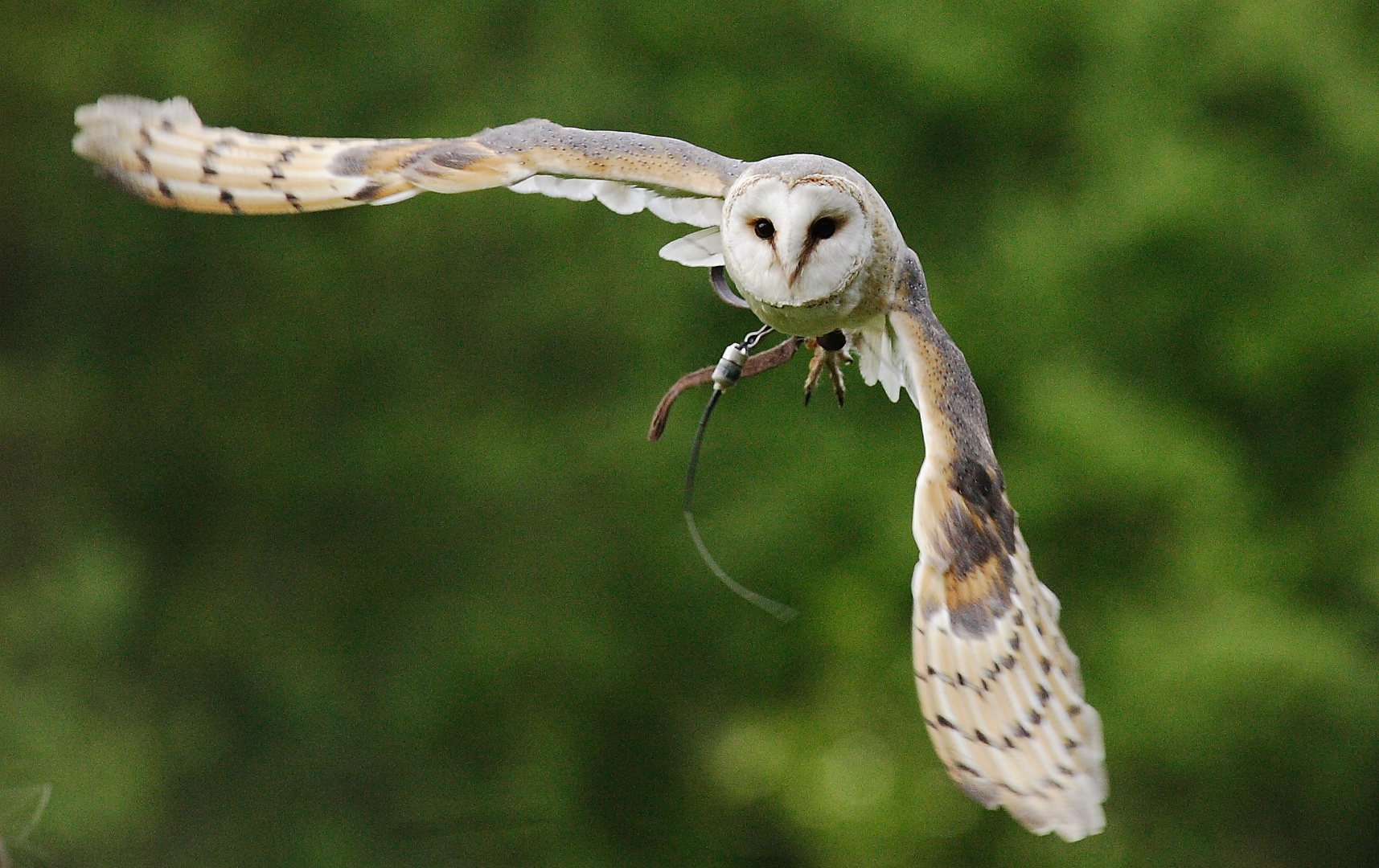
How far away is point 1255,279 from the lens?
670 centimetres

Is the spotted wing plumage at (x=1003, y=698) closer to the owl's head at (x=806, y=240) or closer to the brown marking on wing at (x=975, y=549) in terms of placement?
the brown marking on wing at (x=975, y=549)

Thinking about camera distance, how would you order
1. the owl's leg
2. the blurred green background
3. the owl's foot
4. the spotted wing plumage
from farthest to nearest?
the blurred green background → the owl's foot → the owl's leg → the spotted wing plumage

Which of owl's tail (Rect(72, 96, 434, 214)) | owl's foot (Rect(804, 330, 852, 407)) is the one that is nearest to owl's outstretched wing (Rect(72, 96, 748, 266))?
owl's tail (Rect(72, 96, 434, 214))

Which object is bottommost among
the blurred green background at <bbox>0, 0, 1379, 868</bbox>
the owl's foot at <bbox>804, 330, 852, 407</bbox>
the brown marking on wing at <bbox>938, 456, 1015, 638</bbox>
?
the brown marking on wing at <bbox>938, 456, 1015, 638</bbox>

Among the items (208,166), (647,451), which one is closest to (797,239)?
(208,166)

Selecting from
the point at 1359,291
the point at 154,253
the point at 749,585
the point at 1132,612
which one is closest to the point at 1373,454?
the point at 1359,291

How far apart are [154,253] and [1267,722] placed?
16.6 feet

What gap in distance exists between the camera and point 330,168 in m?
2.15

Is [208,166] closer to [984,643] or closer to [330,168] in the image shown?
[330,168]

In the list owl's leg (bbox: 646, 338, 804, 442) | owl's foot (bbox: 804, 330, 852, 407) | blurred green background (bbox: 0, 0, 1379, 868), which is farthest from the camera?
blurred green background (bbox: 0, 0, 1379, 868)

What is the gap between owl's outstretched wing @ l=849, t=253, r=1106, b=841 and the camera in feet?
5.50

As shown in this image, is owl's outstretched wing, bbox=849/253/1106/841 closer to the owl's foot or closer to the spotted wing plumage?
the spotted wing plumage

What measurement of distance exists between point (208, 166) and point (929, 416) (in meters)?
1.03

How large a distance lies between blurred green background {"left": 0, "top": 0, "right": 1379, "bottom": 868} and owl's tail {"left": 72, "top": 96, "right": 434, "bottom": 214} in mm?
4397
